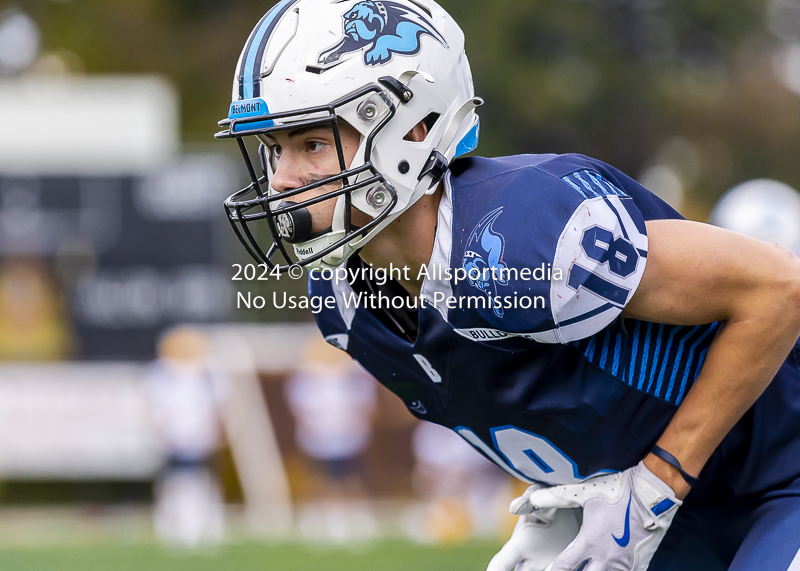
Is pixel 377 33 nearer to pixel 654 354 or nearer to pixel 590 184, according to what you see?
pixel 590 184

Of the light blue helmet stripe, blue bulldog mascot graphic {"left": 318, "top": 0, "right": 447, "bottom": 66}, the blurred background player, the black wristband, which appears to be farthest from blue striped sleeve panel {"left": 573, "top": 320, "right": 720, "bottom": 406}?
the blurred background player

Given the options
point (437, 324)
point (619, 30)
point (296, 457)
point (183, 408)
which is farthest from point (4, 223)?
point (619, 30)

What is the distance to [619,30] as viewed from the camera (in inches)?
824

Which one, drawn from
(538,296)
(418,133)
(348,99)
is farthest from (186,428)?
(538,296)

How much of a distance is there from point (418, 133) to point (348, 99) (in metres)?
0.22

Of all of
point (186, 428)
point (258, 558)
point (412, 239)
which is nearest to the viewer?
point (412, 239)

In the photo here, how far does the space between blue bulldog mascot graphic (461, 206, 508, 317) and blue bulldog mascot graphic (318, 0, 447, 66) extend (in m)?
0.47

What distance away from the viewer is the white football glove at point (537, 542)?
2.52 m

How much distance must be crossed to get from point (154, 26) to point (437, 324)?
1861 centimetres

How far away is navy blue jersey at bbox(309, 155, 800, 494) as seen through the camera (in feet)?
7.04

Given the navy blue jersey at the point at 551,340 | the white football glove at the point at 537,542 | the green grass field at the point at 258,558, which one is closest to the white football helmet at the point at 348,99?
the navy blue jersey at the point at 551,340

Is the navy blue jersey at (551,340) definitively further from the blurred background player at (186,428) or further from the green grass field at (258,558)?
the blurred background player at (186,428)

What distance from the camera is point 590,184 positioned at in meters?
2.24

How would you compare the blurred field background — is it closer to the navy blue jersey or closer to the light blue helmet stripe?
the navy blue jersey
